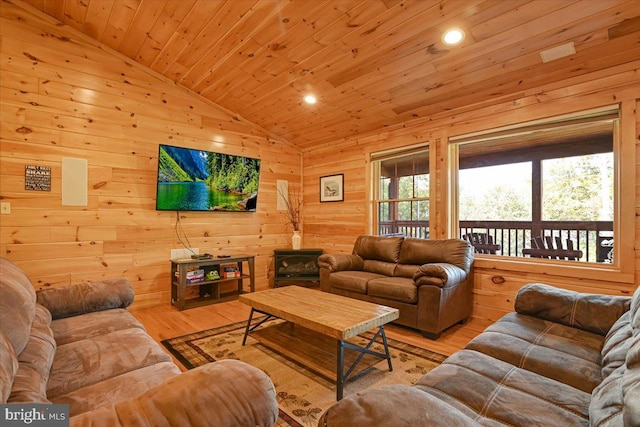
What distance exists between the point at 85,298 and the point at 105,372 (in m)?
1.07

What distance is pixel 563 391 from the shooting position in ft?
4.10

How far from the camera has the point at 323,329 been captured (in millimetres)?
2064

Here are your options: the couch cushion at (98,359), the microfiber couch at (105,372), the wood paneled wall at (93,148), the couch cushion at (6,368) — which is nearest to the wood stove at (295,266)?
the wood paneled wall at (93,148)

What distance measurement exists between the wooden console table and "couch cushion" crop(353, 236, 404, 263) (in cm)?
157

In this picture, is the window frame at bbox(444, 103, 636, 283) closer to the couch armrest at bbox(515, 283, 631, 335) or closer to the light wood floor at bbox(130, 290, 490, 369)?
the light wood floor at bbox(130, 290, 490, 369)

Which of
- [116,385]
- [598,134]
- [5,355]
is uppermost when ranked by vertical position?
[598,134]

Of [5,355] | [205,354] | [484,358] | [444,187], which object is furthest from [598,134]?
[5,355]

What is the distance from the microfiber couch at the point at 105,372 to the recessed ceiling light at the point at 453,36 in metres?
2.82

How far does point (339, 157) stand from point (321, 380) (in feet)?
11.6

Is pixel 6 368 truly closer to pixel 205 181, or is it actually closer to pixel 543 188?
pixel 205 181

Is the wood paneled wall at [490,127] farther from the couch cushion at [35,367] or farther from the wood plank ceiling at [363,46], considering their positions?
the couch cushion at [35,367]

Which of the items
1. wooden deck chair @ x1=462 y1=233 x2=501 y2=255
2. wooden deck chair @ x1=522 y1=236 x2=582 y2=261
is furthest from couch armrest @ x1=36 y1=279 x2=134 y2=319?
wooden deck chair @ x1=522 y1=236 x2=582 y2=261

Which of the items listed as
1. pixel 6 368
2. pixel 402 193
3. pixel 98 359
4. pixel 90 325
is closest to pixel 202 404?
pixel 6 368

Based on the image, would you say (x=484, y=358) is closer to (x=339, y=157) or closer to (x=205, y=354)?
(x=205, y=354)
